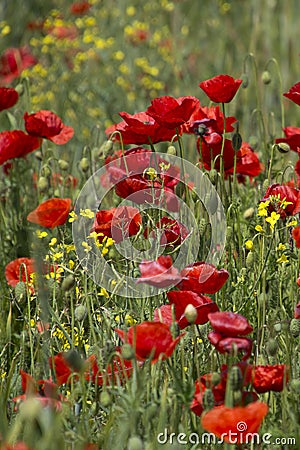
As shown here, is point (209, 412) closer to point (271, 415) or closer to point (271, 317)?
point (271, 415)

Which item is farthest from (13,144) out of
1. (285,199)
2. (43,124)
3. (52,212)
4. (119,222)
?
(285,199)

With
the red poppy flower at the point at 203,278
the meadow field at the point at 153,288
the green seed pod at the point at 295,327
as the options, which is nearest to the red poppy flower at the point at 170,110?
the meadow field at the point at 153,288

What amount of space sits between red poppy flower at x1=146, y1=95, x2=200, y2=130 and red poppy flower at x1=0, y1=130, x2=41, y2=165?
518 mm

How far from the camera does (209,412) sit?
3.80 ft

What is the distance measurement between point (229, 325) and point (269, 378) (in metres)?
0.10

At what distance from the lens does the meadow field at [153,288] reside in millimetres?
1287

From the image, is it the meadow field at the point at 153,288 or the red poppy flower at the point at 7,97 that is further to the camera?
the red poppy flower at the point at 7,97

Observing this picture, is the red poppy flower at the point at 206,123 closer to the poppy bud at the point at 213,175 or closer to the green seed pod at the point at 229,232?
the poppy bud at the point at 213,175

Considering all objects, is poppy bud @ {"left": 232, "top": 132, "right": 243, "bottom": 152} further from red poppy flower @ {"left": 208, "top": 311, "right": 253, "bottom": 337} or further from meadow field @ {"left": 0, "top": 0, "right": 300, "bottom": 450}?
red poppy flower @ {"left": 208, "top": 311, "right": 253, "bottom": 337}

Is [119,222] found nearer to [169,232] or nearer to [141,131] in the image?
[169,232]

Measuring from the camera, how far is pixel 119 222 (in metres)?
1.73

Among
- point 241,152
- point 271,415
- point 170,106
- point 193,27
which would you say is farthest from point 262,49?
point 271,415

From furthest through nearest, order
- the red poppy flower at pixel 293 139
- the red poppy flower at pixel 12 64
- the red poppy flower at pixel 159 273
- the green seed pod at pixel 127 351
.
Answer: the red poppy flower at pixel 12 64 < the red poppy flower at pixel 293 139 < the red poppy flower at pixel 159 273 < the green seed pod at pixel 127 351

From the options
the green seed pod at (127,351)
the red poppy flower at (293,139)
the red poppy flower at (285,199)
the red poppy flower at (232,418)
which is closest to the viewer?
the red poppy flower at (232,418)
